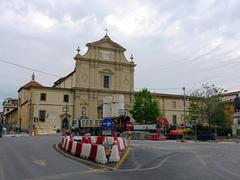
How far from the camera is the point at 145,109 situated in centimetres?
7644

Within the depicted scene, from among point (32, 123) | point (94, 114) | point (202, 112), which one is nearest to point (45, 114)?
point (32, 123)

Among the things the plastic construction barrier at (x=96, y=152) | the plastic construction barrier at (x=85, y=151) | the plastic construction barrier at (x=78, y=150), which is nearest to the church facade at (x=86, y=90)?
the plastic construction barrier at (x=78, y=150)

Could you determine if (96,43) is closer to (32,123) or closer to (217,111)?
(32,123)

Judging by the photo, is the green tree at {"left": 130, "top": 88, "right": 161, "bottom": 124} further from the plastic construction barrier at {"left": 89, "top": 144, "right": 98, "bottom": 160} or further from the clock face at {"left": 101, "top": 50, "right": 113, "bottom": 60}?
the plastic construction barrier at {"left": 89, "top": 144, "right": 98, "bottom": 160}

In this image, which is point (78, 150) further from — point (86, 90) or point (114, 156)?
point (86, 90)

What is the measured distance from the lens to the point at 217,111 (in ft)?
192

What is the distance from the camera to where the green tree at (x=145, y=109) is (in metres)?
76.4

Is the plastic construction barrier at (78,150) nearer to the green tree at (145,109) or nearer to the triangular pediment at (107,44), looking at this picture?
the green tree at (145,109)

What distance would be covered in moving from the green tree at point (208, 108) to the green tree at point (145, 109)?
49.9 feet

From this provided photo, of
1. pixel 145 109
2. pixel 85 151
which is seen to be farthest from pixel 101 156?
pixel 145 109

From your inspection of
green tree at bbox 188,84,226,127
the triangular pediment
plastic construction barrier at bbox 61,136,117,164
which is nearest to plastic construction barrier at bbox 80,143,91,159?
plastic construction barrier at bbox 61,136,117,164

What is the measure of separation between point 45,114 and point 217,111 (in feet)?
120

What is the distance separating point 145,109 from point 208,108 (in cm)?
2049

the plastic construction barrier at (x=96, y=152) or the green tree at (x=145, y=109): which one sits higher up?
the green tree at (x=145, y=109)
